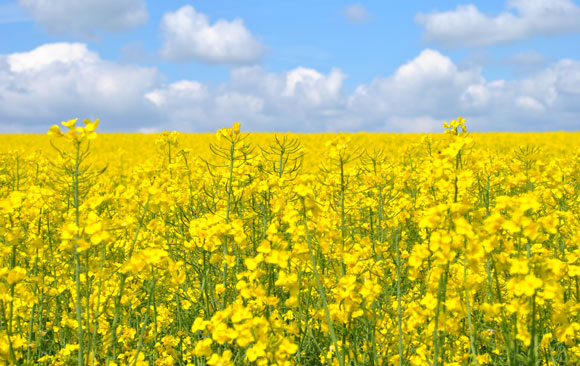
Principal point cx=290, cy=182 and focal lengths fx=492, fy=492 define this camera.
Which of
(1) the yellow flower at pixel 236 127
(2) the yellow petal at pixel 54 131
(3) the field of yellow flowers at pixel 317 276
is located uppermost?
(1) the yellow flower at pixel 236 127

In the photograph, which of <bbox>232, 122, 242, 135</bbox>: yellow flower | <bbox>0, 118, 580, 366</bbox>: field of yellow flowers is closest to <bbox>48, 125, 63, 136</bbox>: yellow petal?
<bbox>0, 118, 580, 366</bbox>: field of yellow flowers

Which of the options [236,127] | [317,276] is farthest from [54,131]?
[317,276]

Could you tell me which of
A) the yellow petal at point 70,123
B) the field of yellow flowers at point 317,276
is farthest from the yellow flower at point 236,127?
the yellow petal at point 70,123

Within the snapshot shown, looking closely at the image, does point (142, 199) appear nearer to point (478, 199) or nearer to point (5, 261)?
point (5, 261)

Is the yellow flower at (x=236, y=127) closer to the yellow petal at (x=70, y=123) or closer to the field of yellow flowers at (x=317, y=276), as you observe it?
the field of yellow flowers at (x=317, y=276)

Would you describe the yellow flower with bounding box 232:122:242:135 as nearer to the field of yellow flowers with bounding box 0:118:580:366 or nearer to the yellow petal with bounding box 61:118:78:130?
the field of yellow flowers with bounding box 0:118:580:366

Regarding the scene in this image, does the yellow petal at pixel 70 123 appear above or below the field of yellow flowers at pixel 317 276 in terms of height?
above

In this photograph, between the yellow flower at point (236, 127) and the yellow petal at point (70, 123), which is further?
the yellow flower at point (236, 127)

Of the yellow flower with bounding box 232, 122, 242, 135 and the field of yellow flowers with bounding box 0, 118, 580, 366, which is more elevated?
the yellow flower with bounding box 232, 122, 242, 135

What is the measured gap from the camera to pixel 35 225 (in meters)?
4.30

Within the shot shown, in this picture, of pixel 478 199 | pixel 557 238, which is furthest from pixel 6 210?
pixel 557 238

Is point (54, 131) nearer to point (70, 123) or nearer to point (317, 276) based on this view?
point (70, 123)

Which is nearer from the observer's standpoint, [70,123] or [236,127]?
[70,123]

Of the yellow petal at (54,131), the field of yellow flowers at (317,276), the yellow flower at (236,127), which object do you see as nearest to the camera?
the field of yellow flowers at (317,276)
